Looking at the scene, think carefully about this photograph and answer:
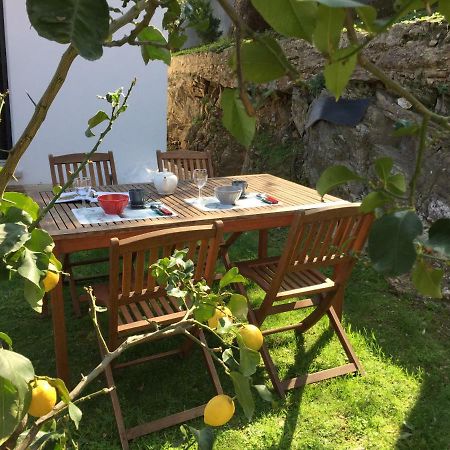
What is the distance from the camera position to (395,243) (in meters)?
0.36

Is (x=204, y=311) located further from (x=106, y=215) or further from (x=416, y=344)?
(x=416, y=344)

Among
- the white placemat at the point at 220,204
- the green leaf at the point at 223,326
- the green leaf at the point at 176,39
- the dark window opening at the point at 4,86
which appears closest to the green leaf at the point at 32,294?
the green leaf at the point at 223,326

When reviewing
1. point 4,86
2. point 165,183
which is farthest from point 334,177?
point 4,86

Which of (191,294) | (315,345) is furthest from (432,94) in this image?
(191,294)

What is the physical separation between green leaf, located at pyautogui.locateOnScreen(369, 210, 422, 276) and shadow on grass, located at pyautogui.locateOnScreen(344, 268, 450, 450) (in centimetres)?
237

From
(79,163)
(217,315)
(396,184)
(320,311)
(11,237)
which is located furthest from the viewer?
(79,163)

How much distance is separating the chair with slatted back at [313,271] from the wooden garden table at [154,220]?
0.29 m

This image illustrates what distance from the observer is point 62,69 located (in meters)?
0.50

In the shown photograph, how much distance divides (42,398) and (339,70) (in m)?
0.52

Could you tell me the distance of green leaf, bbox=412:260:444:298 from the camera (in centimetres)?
43

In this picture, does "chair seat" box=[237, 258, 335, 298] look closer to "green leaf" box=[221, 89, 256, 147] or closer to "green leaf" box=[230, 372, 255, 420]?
"green leaf" box=[230, 372, 255, 420]

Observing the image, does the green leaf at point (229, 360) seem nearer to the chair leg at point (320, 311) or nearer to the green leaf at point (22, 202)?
the green leaf at point (22, 202)

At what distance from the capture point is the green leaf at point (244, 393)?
0.63 m

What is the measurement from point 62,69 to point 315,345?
293cm
